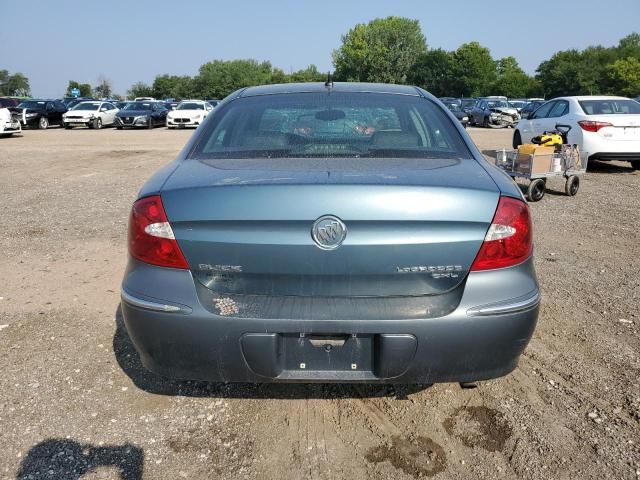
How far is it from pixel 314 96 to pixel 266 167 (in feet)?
3.24

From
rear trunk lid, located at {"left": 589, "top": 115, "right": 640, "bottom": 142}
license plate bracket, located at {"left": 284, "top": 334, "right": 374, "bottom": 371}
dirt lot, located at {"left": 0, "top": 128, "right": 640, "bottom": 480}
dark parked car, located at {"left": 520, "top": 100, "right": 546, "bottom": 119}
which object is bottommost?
dirt lot, located at {"left": 0, "top": 128, "right": 640, "bottom": 480}

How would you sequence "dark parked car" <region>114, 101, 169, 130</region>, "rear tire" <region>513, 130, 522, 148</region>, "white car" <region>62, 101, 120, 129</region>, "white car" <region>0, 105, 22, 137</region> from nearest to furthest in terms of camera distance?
"rear tire" <region>513, 130, 522, 148</region>
"white car" <region>0, 105, 22, 137</region>
"white car" <region>62, 101, 120, 129</region>
"dark parked car" <region>114, 101, 169, 130</region>

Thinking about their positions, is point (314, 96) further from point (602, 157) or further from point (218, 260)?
point (602, 157)

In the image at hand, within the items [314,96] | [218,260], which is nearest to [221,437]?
[218,260]

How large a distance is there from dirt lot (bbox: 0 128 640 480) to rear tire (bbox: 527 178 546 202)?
3864 millimetres

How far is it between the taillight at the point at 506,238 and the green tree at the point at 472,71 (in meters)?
99.5

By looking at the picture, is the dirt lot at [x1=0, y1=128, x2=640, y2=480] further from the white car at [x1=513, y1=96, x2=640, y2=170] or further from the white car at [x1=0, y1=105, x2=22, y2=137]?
the white car at [x1=0, y1=105, x2=22, y2=137]

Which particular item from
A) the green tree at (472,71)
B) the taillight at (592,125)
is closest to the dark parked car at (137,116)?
the taillight at (592,125)

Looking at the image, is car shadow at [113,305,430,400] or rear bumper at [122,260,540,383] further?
car shadow at [113,305,430,400]

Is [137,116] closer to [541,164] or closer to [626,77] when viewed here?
[541,164]

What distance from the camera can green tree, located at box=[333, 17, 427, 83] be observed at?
326ft

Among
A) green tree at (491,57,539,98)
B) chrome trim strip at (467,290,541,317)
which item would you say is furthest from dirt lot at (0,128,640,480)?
green tree at (491,57,539,98)

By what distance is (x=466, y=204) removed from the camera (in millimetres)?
2150

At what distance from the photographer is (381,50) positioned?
100 metres
